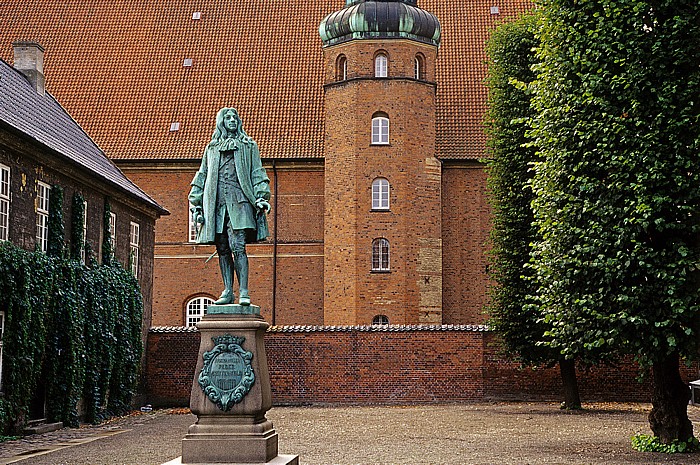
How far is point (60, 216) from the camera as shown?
2202 centimetres

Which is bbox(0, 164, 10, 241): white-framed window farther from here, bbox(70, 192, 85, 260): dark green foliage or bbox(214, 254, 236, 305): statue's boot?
bbox(214, 254, 236, 305): statue's boot

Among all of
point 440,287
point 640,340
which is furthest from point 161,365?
point 640,340

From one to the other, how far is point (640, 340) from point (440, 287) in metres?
19.7

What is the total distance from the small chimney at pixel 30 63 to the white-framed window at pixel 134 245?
14.3 feet

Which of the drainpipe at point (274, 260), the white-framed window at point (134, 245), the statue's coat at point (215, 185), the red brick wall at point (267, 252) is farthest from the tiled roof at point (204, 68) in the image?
the statue's coat at point (215, 185)

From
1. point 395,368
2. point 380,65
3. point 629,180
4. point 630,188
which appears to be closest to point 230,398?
point 630,188

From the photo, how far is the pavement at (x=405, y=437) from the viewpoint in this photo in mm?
15633

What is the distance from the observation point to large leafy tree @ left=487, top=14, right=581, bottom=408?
83.4ft

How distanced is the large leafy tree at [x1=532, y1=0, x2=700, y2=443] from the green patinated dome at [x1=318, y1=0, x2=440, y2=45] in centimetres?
1865

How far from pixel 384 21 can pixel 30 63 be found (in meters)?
12.7

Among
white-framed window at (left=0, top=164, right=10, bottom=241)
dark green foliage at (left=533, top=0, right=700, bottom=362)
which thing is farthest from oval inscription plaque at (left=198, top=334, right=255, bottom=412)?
white-framed window at (left=0, top=164, right=10, bottom=241)

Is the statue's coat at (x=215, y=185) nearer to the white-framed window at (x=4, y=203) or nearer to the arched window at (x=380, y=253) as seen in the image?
the white-framed window at (x=4, y=203)

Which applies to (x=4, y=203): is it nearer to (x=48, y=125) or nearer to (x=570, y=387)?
(x=48, y=125)

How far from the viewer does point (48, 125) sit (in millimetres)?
23531
